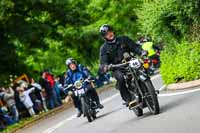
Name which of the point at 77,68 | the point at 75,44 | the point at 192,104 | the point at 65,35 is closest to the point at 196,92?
the point at 192,104

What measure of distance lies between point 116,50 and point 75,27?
19195 millimetres

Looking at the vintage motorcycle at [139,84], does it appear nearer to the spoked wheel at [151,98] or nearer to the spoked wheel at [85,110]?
the spoked wheel at [151,98]

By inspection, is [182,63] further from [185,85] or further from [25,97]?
[25,97]

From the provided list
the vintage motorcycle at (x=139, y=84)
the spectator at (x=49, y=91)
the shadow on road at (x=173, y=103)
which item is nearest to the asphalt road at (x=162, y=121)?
the shadow on road at (x=173, y=103)

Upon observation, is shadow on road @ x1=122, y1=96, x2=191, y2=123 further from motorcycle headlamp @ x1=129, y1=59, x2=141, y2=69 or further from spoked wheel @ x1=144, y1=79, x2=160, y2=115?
motorcycle headlamp @ x1=129, y1=59, x2=141, y2=69

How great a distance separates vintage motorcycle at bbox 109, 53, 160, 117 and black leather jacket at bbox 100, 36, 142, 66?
0.27 metres

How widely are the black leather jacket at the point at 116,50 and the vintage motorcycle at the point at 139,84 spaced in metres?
0.27

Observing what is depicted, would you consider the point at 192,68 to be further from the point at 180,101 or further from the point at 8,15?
the point at 8,15

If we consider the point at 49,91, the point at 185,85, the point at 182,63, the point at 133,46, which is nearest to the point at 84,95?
the point at 185,85

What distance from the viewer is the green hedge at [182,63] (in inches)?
677

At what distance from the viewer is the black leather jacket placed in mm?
13672

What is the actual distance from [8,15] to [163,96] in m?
13.2

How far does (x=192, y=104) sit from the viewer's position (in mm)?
13234

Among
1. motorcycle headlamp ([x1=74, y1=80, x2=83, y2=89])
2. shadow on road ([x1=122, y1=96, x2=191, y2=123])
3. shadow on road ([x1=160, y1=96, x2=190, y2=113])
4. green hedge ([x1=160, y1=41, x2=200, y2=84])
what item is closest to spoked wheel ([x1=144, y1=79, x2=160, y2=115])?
shadow on road ([x1=122, y1=96, x2=191, y2=123])
